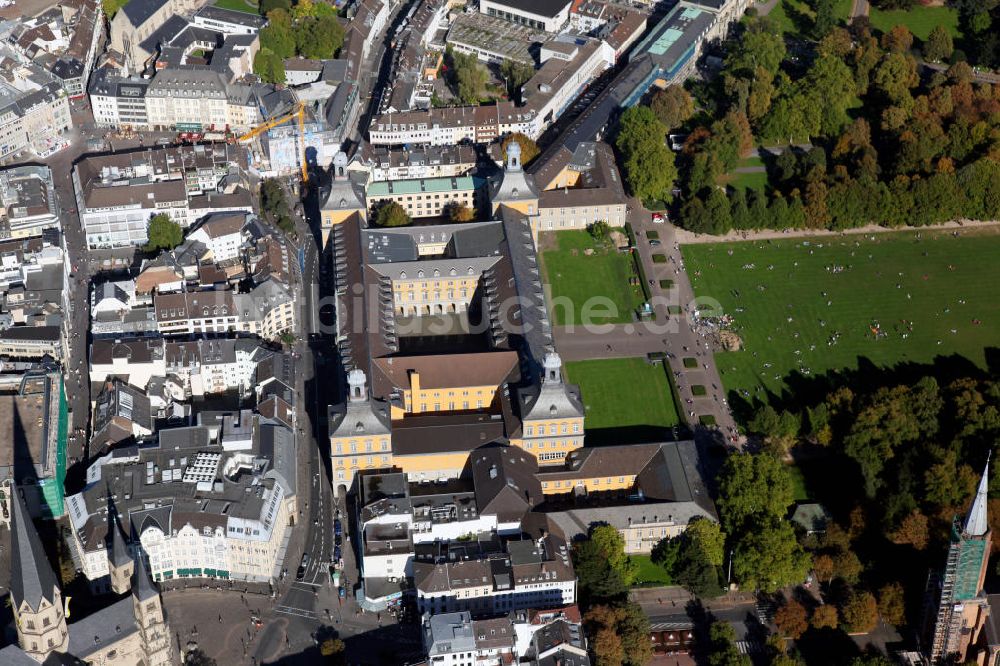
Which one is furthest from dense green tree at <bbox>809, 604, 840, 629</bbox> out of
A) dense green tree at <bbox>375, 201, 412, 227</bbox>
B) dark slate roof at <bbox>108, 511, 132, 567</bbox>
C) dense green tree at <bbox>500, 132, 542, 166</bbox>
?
dense green tree at <bbox>500, 132, 542, 166</bbox>

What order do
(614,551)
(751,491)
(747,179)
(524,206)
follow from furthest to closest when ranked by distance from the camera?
(747,179), (524,206), (751,491), (614,551)

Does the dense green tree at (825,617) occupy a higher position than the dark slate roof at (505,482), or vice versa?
the dark slate roof at (505,482)

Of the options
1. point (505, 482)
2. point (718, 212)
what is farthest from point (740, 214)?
point (505, 482)

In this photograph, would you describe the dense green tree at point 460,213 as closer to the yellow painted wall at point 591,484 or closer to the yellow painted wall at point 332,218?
the yellow painted wall at point 332,218

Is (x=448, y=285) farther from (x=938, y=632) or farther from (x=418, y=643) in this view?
(x=938, y=632)

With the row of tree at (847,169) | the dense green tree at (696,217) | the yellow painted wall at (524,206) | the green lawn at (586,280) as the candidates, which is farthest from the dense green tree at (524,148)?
the dense green tree at (696,217)

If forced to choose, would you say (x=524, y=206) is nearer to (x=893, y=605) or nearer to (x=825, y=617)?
(x=825, y=617)
